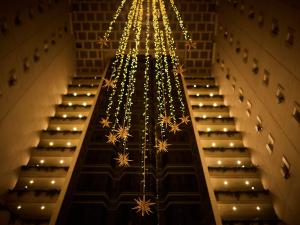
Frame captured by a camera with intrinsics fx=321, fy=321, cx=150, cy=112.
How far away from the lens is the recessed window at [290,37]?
958 centimetres

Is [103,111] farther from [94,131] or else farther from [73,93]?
[73,93]

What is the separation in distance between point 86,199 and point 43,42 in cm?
768

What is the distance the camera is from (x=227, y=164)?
1350 cm

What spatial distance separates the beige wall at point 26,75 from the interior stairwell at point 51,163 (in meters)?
0.41

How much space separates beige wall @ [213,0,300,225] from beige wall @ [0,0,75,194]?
886cm

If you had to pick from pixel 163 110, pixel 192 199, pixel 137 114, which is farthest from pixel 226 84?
pixel 192 199

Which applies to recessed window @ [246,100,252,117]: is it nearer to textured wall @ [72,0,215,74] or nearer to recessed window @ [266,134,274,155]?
recessed window @ [266,134,274,155]

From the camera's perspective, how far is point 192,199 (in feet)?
36.4

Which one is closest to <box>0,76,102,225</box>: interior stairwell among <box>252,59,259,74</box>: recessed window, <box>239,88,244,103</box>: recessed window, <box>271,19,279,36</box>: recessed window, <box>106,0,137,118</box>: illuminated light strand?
<box>106,0,137,118</box>: illuminated light strand

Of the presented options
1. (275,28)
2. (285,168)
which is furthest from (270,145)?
(275,28)

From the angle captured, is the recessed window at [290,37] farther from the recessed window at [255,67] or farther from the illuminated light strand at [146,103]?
the illuminated light strand at [146,103]

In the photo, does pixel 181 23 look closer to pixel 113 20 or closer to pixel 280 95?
pixel 113 20

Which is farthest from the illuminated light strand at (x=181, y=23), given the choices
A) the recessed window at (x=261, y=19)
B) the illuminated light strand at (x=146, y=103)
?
the recessed window at (x=261, y=19)

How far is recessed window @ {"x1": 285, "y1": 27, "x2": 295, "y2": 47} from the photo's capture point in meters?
9.58
